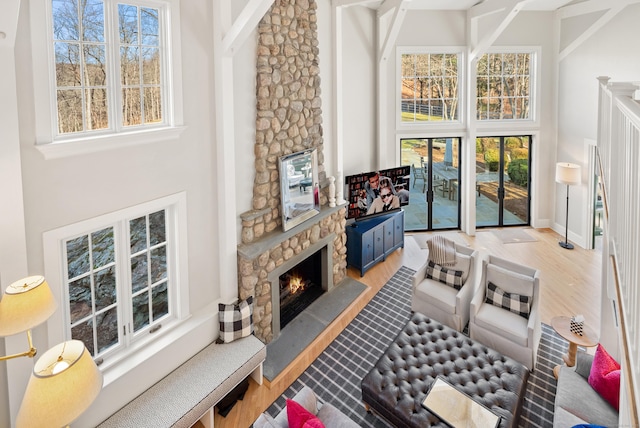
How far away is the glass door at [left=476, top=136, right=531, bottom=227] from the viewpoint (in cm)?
888

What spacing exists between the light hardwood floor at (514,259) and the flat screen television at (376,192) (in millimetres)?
952

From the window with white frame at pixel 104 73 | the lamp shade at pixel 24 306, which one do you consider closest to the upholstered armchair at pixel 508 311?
the window with white frame at pixel 104 73

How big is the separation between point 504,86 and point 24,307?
353 inches

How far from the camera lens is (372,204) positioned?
7.23 meters

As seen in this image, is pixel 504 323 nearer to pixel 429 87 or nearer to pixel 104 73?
pixel 104 73

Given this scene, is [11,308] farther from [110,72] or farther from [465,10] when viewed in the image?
[465,10]

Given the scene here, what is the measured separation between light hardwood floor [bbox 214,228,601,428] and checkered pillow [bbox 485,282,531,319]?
106 cm

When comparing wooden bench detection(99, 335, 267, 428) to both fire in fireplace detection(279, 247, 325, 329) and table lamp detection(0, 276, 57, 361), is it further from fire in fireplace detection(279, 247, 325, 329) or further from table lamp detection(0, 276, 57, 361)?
table lamp detection(0, 276, 57, 361)

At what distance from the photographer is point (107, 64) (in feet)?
10.5

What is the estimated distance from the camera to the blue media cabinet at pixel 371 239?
6848 mm

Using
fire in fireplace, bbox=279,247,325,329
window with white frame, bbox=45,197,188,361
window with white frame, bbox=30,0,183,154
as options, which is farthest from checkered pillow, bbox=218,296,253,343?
window with white frame, bbox=30,0,183,154

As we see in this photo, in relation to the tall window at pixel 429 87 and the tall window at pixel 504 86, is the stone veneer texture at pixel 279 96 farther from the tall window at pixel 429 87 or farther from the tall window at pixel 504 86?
the tall window at pixel 504 86

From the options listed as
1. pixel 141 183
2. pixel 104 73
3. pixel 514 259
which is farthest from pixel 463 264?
pixel 104 73

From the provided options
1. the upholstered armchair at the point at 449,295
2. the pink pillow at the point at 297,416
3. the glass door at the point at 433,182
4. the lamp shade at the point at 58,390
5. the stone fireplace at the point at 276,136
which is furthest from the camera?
the glass door at the point at 433,182
